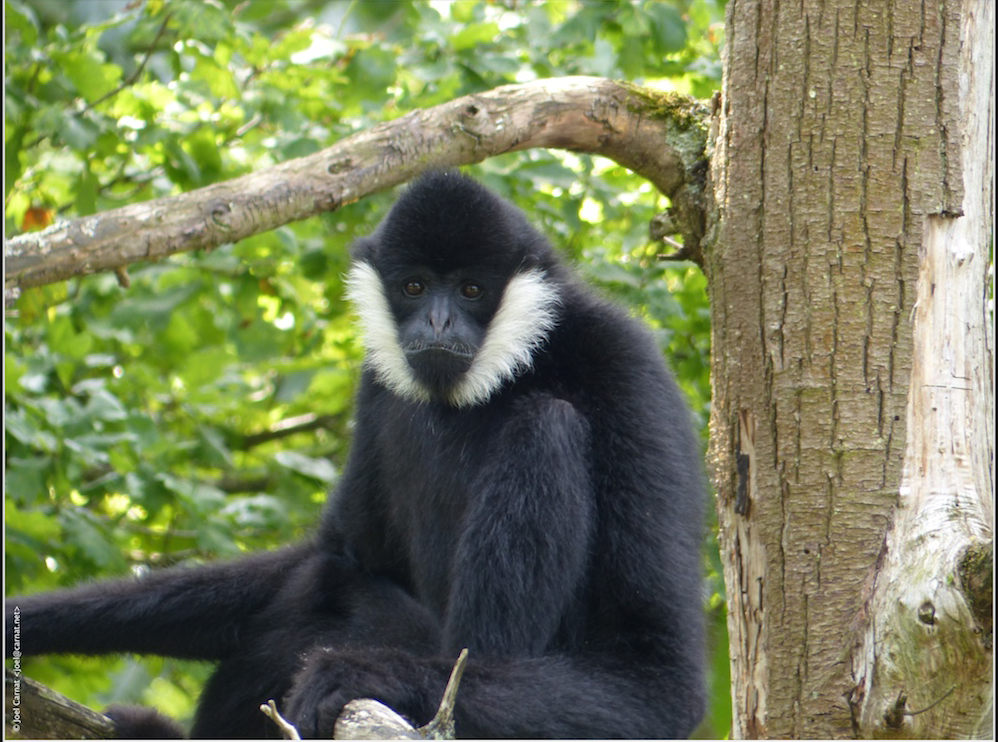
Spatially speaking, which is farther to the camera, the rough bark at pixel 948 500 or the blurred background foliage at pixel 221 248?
the blurred background foliage at pixel 221 248

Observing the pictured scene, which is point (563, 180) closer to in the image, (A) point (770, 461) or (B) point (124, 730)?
(A) point (770, 461)

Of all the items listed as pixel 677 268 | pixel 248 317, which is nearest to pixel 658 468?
pixel 677 268

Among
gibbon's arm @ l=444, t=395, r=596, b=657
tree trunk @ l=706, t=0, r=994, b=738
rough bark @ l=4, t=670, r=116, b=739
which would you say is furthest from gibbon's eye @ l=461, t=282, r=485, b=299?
rough bark @ l=4, t=670, r=116, b=739

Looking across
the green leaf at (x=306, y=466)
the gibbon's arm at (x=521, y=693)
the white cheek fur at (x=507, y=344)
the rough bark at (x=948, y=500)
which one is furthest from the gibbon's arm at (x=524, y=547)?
the green leaf at (x=306, y=466)

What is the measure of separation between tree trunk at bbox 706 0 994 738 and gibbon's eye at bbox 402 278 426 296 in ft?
4.80

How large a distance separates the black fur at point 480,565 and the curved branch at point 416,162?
12.6 inches

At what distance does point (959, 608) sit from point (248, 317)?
492cm

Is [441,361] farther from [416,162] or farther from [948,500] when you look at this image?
[948,500]

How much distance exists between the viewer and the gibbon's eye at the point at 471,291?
13.6 ft

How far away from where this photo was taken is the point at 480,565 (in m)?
3.58

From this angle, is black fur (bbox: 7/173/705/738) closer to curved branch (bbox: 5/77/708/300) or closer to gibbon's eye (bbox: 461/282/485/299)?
gibbon's eye (bbox: 461/282/485/299)

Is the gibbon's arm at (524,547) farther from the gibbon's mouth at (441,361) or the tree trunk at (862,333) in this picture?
the tree trunk at (862,333)

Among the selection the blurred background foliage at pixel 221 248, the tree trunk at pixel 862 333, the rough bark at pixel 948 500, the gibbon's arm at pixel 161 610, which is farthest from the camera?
the blurred background foliage at pixel 221 248

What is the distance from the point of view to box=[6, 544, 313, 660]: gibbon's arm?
4.51 meters
